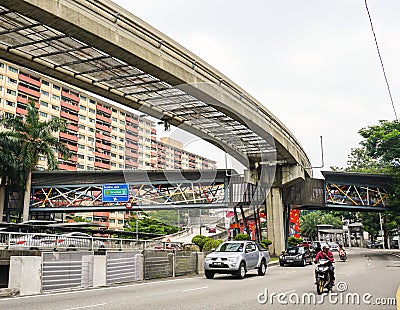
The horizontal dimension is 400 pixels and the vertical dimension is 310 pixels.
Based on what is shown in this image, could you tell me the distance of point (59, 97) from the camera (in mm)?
93062

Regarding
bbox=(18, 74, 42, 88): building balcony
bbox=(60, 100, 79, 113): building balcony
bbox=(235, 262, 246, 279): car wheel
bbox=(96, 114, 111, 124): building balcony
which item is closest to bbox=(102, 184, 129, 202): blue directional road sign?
bbox=(235, 262, 246, 279): car wheel

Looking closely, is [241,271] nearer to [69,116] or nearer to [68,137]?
[68,137]

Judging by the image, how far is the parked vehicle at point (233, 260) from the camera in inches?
808

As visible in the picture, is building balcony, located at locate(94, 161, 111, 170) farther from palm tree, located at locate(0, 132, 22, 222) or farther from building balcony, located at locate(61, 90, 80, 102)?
palm tree, located at locate(0, 132, 22, 222)

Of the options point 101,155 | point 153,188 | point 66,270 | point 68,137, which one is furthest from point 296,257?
point 101,155

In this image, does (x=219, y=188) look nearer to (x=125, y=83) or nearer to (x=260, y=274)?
(x=260, y=274)

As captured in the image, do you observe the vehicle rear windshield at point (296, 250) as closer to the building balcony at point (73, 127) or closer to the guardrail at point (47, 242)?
the guardrail at point (47, 242)

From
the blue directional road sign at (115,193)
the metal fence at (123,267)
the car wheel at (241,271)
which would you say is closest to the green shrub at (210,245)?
the car wheel at (241,271)

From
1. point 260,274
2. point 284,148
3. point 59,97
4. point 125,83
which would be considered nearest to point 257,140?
point 284,148

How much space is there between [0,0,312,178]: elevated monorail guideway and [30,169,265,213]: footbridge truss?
71.3 feet

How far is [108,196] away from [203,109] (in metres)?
28.9

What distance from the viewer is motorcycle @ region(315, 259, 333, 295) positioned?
1384 centimetres

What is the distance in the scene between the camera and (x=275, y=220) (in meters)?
42.8
